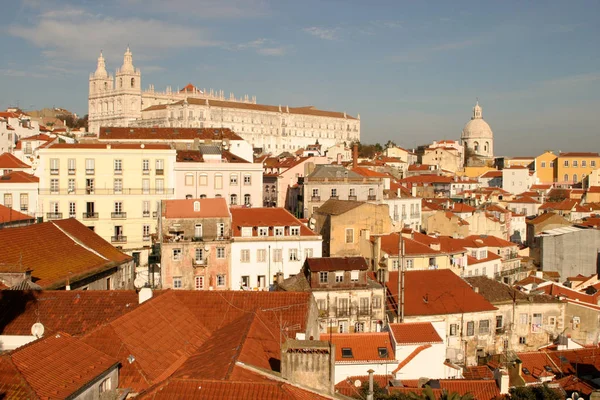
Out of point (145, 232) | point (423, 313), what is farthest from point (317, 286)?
point (145, 232)

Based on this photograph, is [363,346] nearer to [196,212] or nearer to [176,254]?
[176,254]

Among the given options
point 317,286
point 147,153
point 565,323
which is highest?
point 147,153

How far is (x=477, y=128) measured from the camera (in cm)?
16050

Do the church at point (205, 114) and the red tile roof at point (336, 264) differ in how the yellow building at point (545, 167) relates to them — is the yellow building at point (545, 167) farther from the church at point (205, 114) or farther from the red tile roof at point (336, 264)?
the red tile roof at point (336, 264)

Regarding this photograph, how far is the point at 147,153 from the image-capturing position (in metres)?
44.0

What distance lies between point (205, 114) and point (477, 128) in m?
67.2

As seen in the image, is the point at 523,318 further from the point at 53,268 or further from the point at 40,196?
the point at 40,196

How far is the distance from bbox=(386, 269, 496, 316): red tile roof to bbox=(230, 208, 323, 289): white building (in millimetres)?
5579

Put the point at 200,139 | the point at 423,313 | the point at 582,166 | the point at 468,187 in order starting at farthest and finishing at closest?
the point at 582,166 → the point at 468,187 → the point at 200,139 → the point at 423,313

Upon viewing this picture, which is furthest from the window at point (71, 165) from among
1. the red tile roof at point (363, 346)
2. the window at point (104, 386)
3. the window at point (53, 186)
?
the window at point (104, 386)

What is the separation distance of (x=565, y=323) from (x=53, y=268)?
2509 cm

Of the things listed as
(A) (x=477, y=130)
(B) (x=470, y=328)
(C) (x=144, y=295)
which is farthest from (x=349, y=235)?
(A) (x=477, y=130)

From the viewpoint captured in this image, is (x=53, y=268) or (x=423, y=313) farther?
(x=423, y=313)

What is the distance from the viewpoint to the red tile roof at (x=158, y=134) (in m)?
59.2
